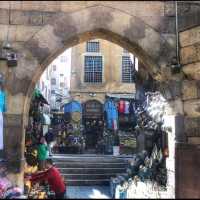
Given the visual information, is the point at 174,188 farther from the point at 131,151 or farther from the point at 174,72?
the point at 131,151

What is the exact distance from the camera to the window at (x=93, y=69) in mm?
24906

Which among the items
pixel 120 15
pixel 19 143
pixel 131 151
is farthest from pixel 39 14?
pixel 131 151

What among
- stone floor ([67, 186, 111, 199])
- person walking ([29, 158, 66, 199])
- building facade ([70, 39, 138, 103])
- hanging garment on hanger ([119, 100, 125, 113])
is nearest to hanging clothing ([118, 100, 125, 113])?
hanging garment on hanger ([119, 100, 125, 113])

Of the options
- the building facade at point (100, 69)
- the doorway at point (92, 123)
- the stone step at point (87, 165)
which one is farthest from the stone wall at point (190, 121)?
the building facade at point (100, 69)

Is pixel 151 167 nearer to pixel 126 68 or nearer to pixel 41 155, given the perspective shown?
pixel 41 155

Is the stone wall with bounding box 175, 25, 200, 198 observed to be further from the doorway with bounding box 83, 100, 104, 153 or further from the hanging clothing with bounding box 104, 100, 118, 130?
the hanging clothing with bounding box 104, 100, 118, 130

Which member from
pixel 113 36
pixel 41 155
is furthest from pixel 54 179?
pixel 113 36

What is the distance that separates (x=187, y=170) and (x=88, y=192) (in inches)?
160

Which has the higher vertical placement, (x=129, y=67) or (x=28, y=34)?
(x=129, y=67)

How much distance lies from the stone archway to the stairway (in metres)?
4.95

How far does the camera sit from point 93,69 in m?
25.2

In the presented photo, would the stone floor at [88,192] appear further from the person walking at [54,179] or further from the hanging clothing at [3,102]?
the hanging clothing at [3,102]

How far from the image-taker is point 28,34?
7.14 meters

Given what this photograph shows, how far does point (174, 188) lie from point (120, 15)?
10.6ft
